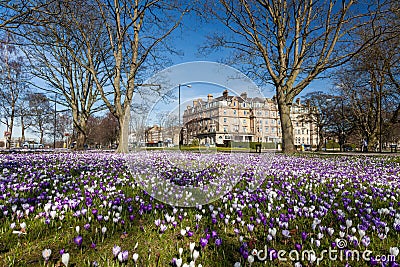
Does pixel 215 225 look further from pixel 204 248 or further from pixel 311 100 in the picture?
pixel 311 100

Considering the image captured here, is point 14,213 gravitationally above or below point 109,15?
below

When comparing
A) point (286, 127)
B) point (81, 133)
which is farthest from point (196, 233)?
point (81, 133)

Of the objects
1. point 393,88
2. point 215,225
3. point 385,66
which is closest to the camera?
point 215,225

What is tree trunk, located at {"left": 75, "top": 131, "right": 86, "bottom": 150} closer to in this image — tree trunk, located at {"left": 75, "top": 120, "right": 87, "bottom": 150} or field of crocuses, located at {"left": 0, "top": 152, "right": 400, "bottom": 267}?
tree trunk, located at {"left": 75, "top": 120, "right": 87, "bottom": 150}

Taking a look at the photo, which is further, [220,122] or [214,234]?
[220,122]

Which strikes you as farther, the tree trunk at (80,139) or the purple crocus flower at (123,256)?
the tree trunk at (80,139)

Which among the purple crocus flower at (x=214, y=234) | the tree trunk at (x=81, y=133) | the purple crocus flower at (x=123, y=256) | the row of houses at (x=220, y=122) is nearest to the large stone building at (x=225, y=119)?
the row of houses at (x=220, y=122)

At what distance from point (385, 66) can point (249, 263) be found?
78.7 feet

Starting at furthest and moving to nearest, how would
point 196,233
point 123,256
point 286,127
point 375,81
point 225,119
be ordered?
point 375,81 → point 286,127 → point 225,119 → point 196,233 → point 123,256

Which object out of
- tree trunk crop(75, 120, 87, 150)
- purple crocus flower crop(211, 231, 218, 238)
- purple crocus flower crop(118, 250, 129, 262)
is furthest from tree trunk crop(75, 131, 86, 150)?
purple crocus flower crop(118, 250, 129, 262)

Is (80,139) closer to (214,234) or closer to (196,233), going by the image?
(196,233)

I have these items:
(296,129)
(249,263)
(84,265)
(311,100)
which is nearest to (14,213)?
(84,265)

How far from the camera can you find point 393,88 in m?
23.7

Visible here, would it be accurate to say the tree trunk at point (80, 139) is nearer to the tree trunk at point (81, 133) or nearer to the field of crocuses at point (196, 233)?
the tree trunk at point (81, 133)
